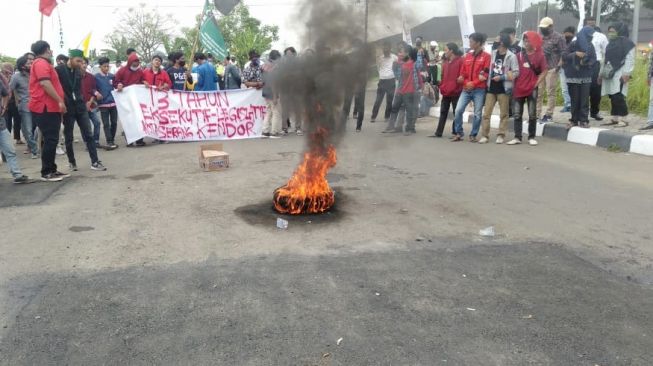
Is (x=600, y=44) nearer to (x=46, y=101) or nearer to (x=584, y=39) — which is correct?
(x=584, y=39)

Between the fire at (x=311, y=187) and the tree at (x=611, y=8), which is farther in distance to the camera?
the tree at (x=611, y=8)

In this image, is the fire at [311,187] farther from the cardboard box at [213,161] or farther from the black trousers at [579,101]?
the black trousers at [579,101]

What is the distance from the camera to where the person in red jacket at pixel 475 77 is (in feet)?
30.8

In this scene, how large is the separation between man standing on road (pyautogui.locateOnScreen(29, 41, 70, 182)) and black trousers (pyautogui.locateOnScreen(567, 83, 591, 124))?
28.3 feet

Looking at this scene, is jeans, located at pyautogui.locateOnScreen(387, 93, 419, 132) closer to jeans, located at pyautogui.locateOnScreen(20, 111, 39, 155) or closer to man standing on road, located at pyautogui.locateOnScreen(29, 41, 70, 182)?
man standing on road, located at pyautogui.locateOnScreen(29, 41, 70, 182)

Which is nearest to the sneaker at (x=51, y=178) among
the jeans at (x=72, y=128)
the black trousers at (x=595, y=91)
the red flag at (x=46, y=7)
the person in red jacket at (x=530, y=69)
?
the jeans at (x=72, y=128)

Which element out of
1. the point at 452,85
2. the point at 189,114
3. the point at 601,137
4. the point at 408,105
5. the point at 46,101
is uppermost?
the point at 452,85

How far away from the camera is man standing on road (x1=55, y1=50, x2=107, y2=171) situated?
750 cm

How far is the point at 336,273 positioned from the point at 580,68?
7.58 meters

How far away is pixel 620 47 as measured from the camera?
9477mm

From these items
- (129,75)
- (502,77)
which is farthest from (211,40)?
(502,77)

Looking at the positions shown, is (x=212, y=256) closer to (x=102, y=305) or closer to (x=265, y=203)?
(x=102, y=305)

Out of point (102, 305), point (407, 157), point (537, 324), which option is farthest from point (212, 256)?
point (407, 157)

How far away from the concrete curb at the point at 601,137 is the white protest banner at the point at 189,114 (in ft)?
19.9
